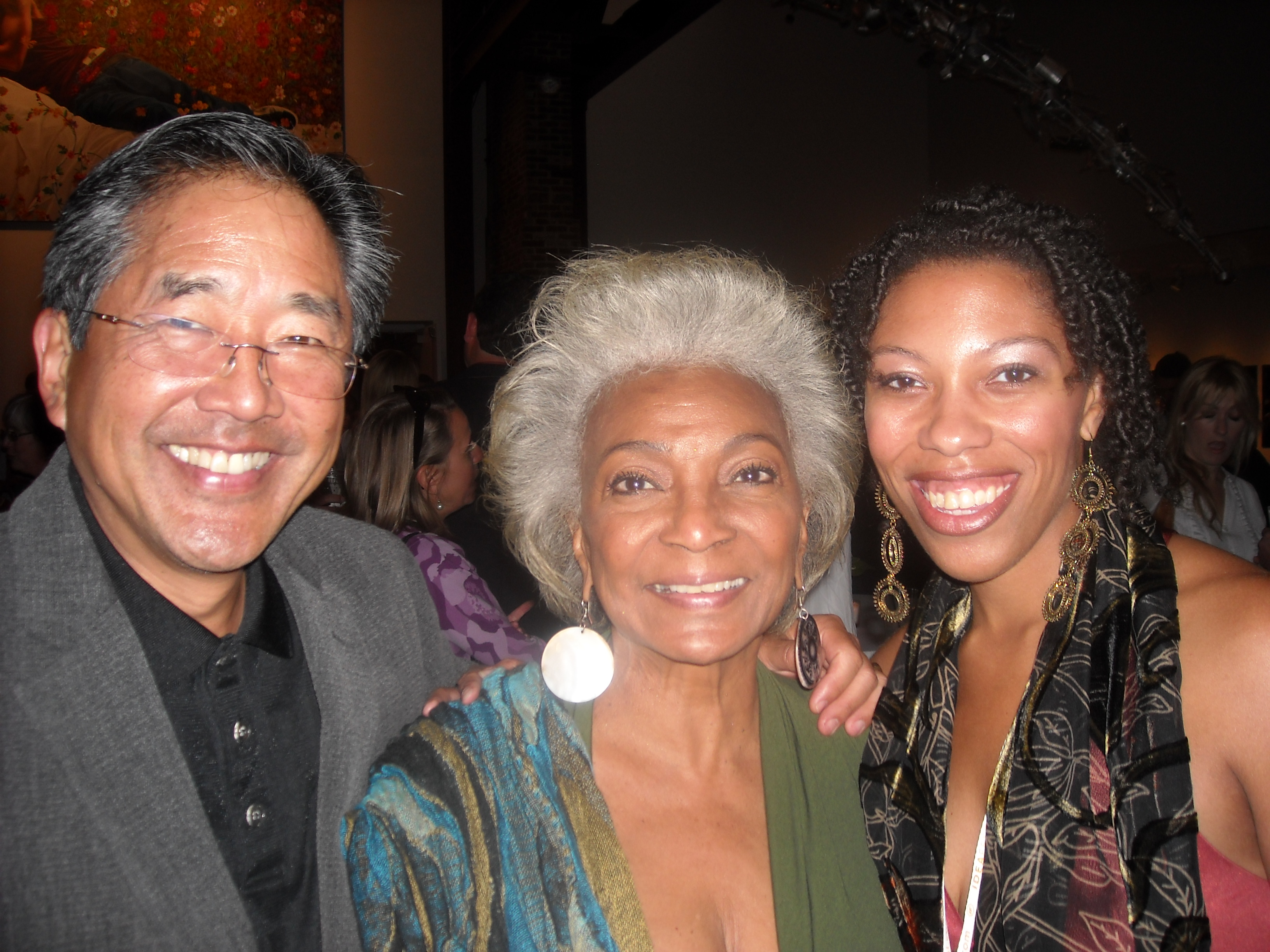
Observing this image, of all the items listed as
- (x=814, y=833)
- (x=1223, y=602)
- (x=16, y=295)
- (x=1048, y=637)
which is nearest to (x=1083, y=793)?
(x=1048, y=637)

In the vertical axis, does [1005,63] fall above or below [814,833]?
above

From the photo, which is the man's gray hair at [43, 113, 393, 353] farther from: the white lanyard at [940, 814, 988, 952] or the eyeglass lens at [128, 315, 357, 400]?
the white lanyard at [940, 814, 988, 952]

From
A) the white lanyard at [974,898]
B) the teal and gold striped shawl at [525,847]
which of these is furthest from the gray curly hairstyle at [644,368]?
the white lanyard at [974,898]

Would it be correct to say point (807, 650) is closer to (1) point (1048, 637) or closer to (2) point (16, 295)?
(1) point (1048, 637)

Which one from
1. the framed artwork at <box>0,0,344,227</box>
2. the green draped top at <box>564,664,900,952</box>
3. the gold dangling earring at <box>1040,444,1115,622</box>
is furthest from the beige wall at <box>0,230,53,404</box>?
the gold dangling earring at <box>1040,444,1115,622</box>

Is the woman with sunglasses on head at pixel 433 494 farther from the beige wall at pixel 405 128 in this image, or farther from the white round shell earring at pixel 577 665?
the beige wall at pixel 405 128

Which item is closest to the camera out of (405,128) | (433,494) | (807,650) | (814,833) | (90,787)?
(90,787)

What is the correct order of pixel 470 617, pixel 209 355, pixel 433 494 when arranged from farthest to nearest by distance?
pixel 433 494, pixel 470 617, pixel 209 355

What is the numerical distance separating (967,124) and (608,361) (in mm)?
11716

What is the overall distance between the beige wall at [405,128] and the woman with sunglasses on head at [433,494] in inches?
242

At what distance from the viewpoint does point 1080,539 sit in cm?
172

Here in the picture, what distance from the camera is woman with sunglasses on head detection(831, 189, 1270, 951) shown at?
1403 millimetres

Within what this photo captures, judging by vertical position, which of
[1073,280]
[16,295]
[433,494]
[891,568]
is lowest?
[891,568]

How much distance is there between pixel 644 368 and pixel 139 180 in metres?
1.02
